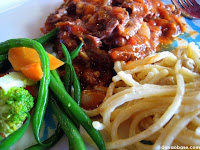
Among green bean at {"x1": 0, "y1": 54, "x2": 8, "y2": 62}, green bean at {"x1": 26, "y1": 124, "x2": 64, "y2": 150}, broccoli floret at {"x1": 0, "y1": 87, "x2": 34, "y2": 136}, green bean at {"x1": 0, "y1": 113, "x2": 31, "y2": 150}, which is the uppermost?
green bean at {"x1": 0, "y1": 54, "x2": 8, "y2": 62}

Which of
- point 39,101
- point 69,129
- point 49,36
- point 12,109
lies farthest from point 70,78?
point 49,36

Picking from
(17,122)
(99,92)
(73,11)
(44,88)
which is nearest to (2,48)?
(44,88)

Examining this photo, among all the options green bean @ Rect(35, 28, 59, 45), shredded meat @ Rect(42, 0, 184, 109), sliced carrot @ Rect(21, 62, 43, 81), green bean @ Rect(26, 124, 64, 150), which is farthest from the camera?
green bean @ Rect(35, 28, 59, 45)

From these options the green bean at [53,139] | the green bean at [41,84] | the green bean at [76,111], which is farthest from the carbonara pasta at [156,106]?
the green bean at [41,84]

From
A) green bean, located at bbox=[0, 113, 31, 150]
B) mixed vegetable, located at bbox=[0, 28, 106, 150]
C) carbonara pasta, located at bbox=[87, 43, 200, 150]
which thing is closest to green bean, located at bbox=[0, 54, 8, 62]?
mixed vegetable, located at bbox=[0, 28, 106, 150]

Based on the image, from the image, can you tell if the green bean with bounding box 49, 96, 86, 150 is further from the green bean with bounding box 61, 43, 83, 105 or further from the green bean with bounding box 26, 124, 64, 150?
the green bean with bounding box 61, 43, 83, 105

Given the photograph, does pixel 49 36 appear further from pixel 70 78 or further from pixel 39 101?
pixel 39 101
